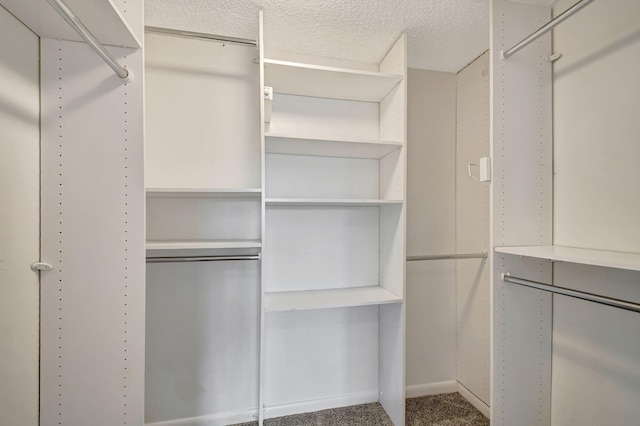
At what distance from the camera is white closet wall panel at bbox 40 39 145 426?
3.31 ft

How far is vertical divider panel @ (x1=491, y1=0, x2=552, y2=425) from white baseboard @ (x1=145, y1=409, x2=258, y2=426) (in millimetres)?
1397

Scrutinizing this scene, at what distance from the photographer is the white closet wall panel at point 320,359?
1.79m

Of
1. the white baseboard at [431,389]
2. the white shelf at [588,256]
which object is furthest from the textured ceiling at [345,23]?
the white baseboard at [431,389]

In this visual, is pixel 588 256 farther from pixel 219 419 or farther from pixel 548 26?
pixel 219 419

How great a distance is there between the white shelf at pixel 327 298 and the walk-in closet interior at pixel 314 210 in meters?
0.02

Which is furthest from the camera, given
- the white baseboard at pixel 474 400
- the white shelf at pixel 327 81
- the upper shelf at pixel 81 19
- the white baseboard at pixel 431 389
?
the white baseboard at pixel 431 389

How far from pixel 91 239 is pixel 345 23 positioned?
1620mm

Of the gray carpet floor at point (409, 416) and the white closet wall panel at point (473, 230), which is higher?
the white closet wall panel at point (473, 230)

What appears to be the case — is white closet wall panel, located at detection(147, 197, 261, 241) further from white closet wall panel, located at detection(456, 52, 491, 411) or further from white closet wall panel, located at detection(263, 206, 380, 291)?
white closet wall panel, located at detection(456, 52, 491, 411)

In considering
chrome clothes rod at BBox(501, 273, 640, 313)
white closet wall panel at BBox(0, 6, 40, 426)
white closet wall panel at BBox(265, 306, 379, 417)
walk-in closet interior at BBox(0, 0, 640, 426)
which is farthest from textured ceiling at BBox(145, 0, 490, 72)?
white closet wall panel at BBox(265, 306, 379, 417)

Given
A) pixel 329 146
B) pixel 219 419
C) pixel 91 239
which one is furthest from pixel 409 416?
pixel 91 239

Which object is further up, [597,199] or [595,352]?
[597,199]

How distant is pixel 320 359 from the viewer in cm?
187

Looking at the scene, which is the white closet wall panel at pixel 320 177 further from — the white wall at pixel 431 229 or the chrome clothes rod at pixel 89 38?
the chrome clothes rod at pixel 89 38
